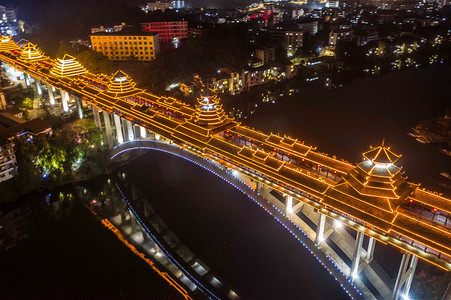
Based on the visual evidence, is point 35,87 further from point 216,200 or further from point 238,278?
point 238,278

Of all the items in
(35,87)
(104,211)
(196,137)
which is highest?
(196,137)

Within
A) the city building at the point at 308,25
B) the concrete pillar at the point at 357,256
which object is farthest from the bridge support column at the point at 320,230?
the city building at the point at 308,25

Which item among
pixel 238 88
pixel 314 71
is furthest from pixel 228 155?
pixel 314 71

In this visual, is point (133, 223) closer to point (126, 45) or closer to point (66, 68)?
point (66, 68)

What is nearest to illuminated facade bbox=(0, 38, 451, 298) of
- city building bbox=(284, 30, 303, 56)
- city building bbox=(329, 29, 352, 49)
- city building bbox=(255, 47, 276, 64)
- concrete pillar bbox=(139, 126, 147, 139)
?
concrete pillar bbox=(139, 126, 147, 139)

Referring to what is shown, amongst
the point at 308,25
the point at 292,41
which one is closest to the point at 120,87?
the point at 292,41

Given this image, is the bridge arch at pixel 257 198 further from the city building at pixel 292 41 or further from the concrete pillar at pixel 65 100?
the city building at pixel 292 41
